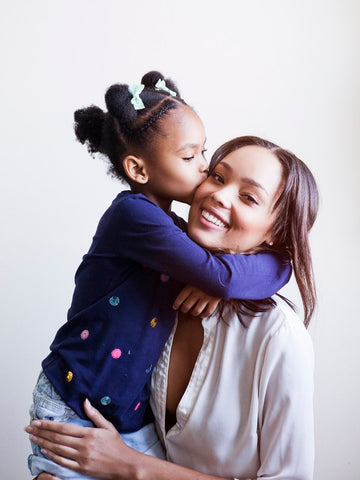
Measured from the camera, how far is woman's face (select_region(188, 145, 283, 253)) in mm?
1128

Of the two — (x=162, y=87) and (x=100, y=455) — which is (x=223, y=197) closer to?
(x=162, y=87)

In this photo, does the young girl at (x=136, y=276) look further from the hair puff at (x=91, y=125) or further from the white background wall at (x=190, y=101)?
the white background wall at (x=190, y=101)

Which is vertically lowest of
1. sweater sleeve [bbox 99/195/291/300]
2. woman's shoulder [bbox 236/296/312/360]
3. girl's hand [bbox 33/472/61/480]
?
girl's hand [bbox 33/472/61/480]

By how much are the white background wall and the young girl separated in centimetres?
71

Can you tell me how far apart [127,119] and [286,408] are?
26.2 inches

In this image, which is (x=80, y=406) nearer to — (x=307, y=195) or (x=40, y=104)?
(x=307, y=195)

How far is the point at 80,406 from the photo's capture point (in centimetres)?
115

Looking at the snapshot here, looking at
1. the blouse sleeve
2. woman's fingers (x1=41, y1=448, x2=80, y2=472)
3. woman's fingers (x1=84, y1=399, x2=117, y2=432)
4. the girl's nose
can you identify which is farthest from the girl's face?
woman's fingers (x1=41, y1=448, x2=80, y2=472)

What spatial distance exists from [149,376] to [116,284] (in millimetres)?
216

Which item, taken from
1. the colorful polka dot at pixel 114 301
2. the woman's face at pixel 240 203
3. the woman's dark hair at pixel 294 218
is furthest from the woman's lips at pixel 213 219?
the colorful polka dot at pixel 114 301

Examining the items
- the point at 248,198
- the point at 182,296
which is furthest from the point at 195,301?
the point at 248,198

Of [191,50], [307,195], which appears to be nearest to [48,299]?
[191,50]

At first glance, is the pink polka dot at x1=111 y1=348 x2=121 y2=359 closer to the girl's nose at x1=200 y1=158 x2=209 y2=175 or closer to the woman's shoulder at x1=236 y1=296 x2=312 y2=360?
the woman's shoulder at x1=236 y1=296 x2=312 y2=360

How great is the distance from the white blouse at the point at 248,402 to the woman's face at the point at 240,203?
0.53 ft
